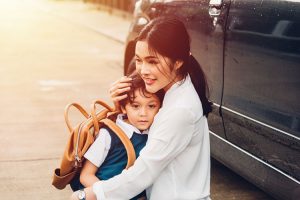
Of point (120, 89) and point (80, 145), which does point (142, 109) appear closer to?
point (120, 89)

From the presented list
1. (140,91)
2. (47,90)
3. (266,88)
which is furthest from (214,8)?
(47,90)

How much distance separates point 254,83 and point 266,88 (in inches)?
5.1

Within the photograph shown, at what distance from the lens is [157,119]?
2.19m

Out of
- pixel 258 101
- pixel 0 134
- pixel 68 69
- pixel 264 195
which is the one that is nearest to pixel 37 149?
pixel 0 134

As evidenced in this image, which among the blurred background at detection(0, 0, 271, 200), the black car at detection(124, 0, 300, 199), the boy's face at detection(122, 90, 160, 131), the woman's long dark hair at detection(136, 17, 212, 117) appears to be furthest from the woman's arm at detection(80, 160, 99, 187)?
the blurred background at detection(0, 0, 271, 200)

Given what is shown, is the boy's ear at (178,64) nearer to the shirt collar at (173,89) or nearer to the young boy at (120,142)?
the shirt collar at (173,89)

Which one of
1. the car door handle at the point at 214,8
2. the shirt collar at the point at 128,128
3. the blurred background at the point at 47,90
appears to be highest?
the car door handle at the point at 214,8

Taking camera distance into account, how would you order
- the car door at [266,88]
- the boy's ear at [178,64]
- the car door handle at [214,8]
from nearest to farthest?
the boy's ear at [178,64], the car door at [266,88], the car door handle at [214,8]

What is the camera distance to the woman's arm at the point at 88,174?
2307 millimetres

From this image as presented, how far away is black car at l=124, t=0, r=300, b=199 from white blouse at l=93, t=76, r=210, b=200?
76cm

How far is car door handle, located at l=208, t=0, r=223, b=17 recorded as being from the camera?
11.7 feet

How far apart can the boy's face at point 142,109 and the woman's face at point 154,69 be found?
0.10 meters

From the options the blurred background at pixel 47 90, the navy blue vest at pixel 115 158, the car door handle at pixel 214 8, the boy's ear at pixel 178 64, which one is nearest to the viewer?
the boy's ear at pixel 178 64

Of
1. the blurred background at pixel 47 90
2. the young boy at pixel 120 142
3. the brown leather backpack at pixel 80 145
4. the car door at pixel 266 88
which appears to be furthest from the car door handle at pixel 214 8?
the brown leather backpack at pixel 80 145
